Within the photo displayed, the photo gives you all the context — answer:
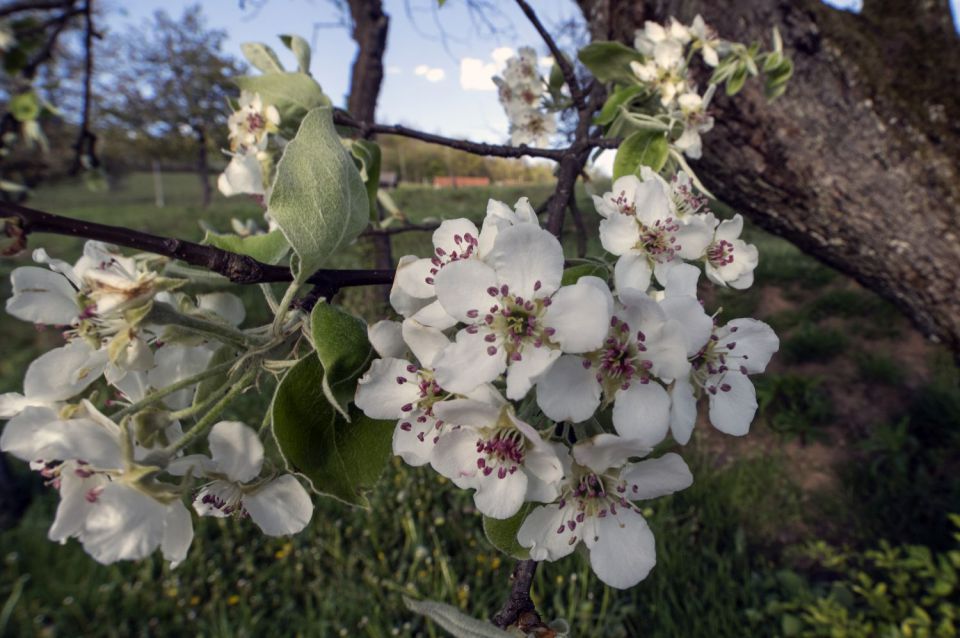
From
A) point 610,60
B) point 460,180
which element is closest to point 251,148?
point 610,60

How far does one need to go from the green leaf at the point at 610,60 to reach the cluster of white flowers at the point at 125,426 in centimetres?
91

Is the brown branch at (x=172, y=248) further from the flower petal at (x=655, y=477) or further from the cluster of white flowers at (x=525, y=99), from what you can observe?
the cluster of white flowers at (x=525, y=99)

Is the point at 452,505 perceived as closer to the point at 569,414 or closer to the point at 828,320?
the point at 569,414

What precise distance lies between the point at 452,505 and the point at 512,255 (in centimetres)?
231

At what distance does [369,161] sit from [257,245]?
31 centimetres

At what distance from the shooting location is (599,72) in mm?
1187

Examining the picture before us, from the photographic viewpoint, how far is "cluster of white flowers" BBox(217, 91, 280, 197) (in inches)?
35.9

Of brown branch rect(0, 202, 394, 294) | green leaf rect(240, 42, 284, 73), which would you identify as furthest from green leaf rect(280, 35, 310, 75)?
brown branch rect(0, 202, 394, 294)

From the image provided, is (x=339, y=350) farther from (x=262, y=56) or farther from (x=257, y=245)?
(x=262, y=56)

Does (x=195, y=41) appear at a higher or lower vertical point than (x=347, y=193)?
lower

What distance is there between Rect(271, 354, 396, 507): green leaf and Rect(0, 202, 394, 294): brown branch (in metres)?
0.08

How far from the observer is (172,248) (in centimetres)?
42

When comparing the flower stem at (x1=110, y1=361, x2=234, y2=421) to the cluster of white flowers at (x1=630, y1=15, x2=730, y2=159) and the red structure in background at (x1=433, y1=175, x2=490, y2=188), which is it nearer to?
the cluster of white flowers at (x1=630, y1=15, x2=730, y2=159)

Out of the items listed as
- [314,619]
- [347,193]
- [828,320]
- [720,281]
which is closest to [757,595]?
[314,619]
